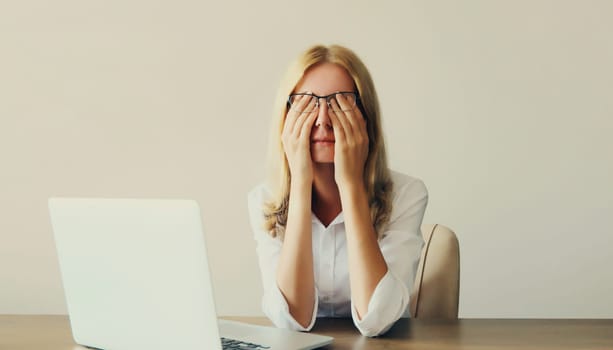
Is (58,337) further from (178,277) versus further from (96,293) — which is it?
(178,277)

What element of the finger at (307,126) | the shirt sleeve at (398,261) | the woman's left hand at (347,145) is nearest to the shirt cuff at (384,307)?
the shirt sleeve at (398,261)

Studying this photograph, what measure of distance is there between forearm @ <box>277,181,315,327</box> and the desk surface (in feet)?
0.18

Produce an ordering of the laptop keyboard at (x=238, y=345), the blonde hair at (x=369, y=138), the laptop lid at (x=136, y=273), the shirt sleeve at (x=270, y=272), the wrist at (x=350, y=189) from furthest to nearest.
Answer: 1. the blonde hair at (x=369, y=138)
2. the wrist at (x=350, y=189)
3. the shirt sleeve at (x=270, y=272)
4. the laptop keyboard at (x=238, y=345)
5. the laptop lid at (x=136, y=273)

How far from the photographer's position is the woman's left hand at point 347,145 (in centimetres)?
172

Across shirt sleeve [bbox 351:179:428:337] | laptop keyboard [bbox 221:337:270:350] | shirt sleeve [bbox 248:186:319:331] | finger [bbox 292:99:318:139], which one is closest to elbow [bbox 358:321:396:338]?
shirt sleeve [bbox 351:179:428:337]

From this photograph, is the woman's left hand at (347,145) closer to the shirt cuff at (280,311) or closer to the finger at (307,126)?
the finger at (307,126)

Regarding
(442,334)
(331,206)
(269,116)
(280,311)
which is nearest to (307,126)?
(331,206)

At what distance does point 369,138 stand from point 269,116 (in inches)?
34.1

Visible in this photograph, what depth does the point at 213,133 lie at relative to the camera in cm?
271

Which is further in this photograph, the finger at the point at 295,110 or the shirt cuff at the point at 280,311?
the finger at the point at 295,110

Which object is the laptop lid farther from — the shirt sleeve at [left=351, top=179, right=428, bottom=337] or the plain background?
the plain background

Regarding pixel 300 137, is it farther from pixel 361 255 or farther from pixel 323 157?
pixel 361 255

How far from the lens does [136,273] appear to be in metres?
1.21

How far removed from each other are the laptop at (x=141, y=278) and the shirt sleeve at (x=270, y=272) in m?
0.16
